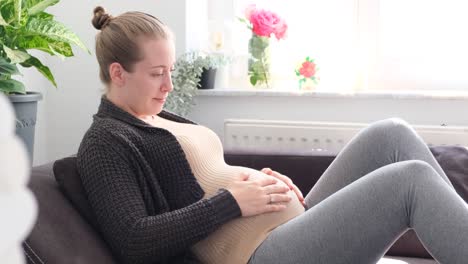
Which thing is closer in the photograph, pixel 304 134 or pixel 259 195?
pixel 259 195

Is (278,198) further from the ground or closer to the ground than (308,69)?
closer to the ground

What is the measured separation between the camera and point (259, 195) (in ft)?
4.65

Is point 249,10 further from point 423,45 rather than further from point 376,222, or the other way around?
point 376,222

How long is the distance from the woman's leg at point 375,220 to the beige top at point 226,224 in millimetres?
66

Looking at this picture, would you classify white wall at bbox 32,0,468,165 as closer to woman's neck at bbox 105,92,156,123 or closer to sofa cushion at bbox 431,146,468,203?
sofa cushion at bbox 431,146,468,203

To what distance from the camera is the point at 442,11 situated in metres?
2.58

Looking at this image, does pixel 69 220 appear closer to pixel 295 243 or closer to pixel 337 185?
pixel 295 243

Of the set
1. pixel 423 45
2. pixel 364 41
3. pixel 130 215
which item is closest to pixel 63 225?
pixel 130 215

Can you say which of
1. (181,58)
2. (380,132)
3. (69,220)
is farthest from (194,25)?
(69,220)

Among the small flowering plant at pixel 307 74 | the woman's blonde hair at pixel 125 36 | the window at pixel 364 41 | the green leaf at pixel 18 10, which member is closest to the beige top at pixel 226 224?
the woman's blonde hair at pixel 125 36

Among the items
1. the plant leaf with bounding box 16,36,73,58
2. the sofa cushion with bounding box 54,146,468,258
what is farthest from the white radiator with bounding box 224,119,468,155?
the plant leaf with bounding box 16,36,73,58

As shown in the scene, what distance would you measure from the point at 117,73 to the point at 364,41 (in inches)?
56.7

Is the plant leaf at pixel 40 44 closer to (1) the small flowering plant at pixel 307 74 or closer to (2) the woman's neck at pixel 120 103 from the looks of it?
(2) the woman's neck at pixel 120 103

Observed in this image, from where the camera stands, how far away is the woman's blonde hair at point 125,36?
1.46m
